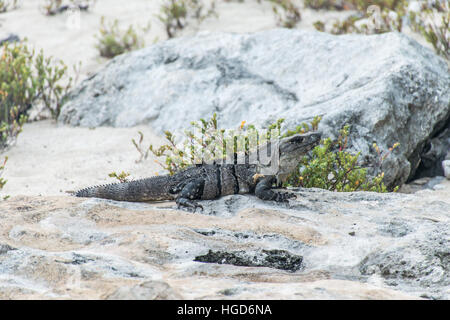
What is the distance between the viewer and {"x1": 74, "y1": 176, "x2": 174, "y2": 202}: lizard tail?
5508 millimetres

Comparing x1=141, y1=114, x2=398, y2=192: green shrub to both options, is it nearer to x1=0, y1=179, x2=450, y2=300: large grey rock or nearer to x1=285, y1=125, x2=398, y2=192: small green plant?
x1=285, y1=125, x2=398, y2=192: small green plant

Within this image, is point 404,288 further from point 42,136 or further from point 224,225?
point 42,136

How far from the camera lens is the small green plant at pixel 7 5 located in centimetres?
1622

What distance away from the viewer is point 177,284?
3238 millimetres

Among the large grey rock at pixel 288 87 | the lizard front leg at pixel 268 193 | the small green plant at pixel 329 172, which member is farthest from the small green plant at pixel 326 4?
the lizard front leg at pixel 268 193

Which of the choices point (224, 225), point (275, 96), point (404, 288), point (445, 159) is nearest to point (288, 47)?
point (275, 96)

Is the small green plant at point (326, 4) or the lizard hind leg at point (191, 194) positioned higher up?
the small green plant at point (326, 4)

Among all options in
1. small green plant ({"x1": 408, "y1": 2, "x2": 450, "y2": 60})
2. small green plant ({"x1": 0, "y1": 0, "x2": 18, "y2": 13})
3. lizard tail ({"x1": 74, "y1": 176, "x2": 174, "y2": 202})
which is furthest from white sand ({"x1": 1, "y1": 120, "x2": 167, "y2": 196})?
small green plant ({"x1": 0, "y1": 0, "x2": 18, "y2": 13})

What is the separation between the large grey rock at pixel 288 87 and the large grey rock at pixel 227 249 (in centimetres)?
269

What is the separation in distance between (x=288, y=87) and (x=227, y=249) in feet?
17.3

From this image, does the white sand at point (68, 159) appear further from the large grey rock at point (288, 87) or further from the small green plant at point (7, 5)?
the small green plant at point (7, 5)

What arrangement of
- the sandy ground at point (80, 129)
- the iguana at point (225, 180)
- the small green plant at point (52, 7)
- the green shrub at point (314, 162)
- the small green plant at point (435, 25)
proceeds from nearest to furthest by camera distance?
the iguana at point (225, 180)
the green shrub at point (314, 162)
the sandy ground at point (80, 129)
the small green plant at point (435, 25)
the small green plant at point (52, 7)

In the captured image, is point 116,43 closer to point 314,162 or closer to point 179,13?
point 179,13
